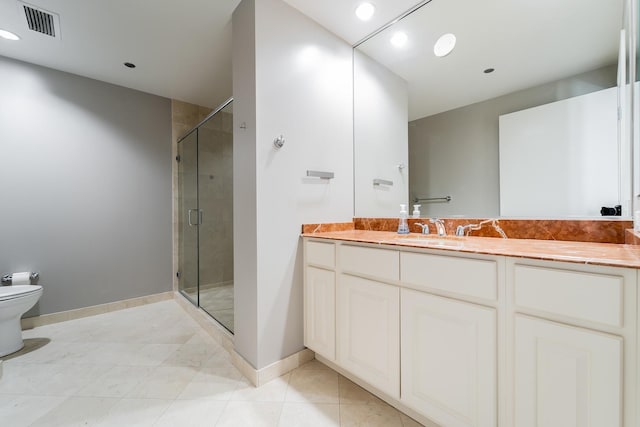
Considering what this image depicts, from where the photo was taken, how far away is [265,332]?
5.05 ft

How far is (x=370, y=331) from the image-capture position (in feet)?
4.23

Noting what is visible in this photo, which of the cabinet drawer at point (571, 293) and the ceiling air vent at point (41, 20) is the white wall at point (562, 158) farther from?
the ceiling air vent at point (41, 20)

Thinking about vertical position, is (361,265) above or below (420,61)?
below

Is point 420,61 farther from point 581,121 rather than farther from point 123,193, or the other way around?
point 123,193

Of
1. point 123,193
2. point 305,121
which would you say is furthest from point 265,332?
point 123,193

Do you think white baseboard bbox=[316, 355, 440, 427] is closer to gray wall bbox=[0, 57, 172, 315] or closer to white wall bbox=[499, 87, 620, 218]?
white wall bbox=[499, 87, 620, 218]

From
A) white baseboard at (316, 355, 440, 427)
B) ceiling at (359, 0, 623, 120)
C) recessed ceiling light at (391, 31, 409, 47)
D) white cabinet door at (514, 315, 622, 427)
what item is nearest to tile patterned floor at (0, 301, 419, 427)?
white baseboard at (316, 355, 440, 427)

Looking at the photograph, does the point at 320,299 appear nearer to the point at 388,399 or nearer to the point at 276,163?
the point at 388,399

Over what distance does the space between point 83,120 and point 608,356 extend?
3.87 metres

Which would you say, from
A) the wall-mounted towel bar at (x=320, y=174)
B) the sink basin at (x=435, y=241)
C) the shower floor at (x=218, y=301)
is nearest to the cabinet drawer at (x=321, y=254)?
the sink basin at (x=435, y=241)

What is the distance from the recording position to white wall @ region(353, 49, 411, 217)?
1965mm

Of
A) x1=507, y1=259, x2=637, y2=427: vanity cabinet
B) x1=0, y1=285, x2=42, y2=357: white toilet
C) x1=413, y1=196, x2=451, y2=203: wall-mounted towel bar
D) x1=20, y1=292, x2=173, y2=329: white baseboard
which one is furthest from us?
x1=20, y1=292, x2=173, y2=329: white baseboard

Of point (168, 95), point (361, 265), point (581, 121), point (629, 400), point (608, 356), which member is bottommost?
point (629, 400)

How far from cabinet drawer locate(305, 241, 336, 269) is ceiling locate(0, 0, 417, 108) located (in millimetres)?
1565
